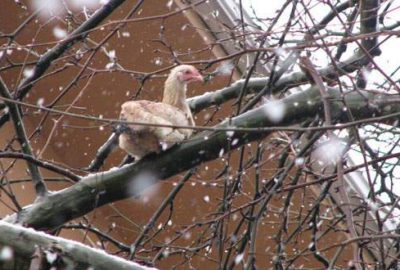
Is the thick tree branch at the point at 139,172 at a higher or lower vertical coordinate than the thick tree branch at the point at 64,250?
higher

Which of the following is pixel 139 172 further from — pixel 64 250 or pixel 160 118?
pixel 64 250

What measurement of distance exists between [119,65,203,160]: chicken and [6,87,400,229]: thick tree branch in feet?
0.20

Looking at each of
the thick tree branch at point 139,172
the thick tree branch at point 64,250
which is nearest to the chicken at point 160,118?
the thick tree branch at point 139,172

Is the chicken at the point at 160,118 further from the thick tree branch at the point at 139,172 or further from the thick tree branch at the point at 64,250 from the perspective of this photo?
the thick tree branch at the point at 64,250

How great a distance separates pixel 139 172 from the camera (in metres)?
3.74

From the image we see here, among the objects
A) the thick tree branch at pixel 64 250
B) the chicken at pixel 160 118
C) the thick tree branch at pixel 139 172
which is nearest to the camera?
the thick tree branch at pixel 64 250

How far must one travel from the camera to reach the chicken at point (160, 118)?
3744 millimetres

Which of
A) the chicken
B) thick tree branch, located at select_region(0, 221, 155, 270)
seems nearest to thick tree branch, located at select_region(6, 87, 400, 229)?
the chicken

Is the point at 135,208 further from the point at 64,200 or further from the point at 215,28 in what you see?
the point at 64,200

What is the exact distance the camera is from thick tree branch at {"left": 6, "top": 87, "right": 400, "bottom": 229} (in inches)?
142

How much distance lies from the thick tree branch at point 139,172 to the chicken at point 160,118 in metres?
0.06

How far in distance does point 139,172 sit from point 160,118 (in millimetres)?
349

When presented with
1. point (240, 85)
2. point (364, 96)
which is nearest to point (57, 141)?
point (240, 85)

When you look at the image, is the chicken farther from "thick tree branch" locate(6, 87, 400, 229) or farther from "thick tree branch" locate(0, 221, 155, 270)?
"thick tree branch" locate(0, 221, 155, 270)
